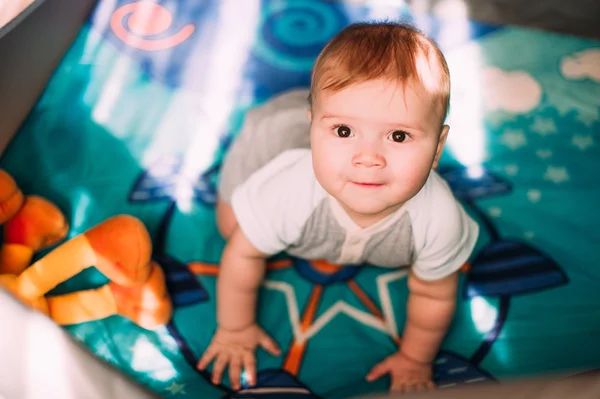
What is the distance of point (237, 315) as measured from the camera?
76 cm

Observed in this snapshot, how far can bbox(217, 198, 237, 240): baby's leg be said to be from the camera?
826 mm

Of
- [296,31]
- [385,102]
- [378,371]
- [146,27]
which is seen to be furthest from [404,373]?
[146,27]

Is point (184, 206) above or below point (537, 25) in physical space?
below

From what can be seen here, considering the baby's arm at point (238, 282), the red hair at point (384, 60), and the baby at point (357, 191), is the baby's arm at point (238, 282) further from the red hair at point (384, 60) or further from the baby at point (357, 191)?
the red hair at point (384, 60)

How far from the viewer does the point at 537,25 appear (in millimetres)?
1192

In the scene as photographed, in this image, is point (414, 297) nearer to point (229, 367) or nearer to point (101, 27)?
point (229, 367)

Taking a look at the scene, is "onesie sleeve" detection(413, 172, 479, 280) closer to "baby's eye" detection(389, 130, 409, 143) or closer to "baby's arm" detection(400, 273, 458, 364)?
"baby's arm" detection(400, 273, 458, 364)

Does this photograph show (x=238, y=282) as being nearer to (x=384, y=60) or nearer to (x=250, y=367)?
(x=250, y=367)

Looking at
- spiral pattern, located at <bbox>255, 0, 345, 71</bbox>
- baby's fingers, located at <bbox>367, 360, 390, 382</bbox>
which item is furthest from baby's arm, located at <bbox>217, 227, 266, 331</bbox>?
spiral pattern, located at <bbox>255, 0, 345, 71</bbox>

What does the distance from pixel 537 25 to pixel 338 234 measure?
0.80 metres

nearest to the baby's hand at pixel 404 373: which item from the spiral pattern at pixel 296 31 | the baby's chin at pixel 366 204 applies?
the baby's chin at pixel 366 204

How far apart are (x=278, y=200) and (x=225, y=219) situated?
0.19 m

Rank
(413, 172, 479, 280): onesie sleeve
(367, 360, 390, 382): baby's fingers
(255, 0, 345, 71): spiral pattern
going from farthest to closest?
(255, 0, 345, 71): spiral pattern, (367, 360, 390, 382): baby's fingers, (413, 172, 479, 280): onesie sleeve

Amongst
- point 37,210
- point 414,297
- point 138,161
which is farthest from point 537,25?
point 37,210
